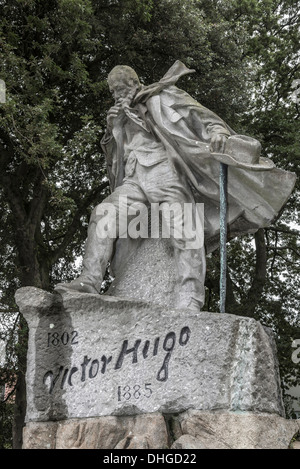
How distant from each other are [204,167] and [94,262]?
108 centimetres

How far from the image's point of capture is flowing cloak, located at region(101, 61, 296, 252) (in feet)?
15.4

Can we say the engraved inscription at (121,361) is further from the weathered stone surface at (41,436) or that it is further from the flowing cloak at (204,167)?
the flowing cloak at (204,167)

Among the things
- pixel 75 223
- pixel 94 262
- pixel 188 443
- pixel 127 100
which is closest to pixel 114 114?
pixel 127 100

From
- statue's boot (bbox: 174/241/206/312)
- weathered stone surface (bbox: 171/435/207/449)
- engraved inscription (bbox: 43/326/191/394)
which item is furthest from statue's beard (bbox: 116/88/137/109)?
weathered stone surface (bbox: 171/435/207/449)

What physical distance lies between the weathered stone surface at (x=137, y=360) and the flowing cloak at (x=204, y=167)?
3.11 feet

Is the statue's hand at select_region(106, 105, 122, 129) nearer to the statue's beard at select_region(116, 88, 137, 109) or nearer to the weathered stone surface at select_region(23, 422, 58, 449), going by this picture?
the statue's beard at select_region(116, 88, 137, 109)

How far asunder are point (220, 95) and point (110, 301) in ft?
19.9

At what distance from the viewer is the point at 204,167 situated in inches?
189

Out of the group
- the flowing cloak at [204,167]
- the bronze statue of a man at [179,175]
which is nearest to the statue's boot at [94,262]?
the bronze statue of a man at [179,175]

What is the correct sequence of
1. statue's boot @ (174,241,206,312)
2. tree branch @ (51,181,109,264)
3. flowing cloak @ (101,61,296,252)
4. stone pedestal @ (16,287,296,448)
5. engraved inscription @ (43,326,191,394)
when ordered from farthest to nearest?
1. tree branch @ (51,181,109,264)
2. flowing cloak @ (101,61,296,252)
3. statue's boot @ (174,241,206,312)
4. engraved inscription @ (43,326,191,394)
5. stone pedestal @ (16,287,296,448)

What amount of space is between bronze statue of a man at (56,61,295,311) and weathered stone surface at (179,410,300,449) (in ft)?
2.73

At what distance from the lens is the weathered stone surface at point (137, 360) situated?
152 inches

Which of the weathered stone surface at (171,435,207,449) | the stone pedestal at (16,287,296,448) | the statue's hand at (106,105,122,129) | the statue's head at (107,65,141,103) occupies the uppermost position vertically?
the statue's head at (107,65,141,103)

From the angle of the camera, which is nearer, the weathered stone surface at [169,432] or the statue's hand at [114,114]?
the weathered stone surface at [169,432]
